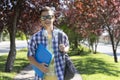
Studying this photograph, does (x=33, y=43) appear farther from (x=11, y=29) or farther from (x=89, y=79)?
(x=11, y=29)

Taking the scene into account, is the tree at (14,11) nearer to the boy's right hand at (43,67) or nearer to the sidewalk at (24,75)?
the sidewalk at (24,75)

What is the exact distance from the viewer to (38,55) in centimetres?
452

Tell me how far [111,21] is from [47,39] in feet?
55.0

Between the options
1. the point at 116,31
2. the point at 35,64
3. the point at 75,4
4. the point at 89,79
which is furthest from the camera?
the point at 116,31

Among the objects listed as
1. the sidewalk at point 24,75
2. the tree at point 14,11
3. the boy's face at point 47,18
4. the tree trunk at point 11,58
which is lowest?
the sidewalk at point 24,75

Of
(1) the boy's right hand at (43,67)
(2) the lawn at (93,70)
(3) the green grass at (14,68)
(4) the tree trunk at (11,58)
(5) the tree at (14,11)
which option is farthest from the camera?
(4) the tree trunk at (11,58)

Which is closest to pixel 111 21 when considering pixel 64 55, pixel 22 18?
pixel 22 18

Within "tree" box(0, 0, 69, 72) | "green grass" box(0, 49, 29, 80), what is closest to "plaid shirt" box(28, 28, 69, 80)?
"green grass" box(0, 49, 29, 80)

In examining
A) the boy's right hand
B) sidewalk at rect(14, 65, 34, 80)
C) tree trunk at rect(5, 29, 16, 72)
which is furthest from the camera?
tree trunk at rect(5, 29, 16, 72)

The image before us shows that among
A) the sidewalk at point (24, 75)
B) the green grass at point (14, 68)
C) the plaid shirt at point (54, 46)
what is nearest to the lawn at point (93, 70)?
the green grass at point (14, 68)

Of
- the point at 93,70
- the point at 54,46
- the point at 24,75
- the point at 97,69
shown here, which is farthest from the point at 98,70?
the point at 54,46

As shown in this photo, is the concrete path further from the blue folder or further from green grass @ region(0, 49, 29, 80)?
the blue folder

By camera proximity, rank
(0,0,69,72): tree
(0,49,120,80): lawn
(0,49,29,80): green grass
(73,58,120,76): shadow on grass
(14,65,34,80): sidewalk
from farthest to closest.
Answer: (73,58,120,76): shadow on grass < (0,0,69,72): tree < (0,49,120,80): lawn < (14,65,34,80): sidewalk < (0,49,29,80): green grass

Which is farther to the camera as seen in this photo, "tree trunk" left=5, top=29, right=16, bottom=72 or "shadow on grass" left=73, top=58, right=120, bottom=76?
"shadow on grass" left=73, top=58, right=120, bottom=76
